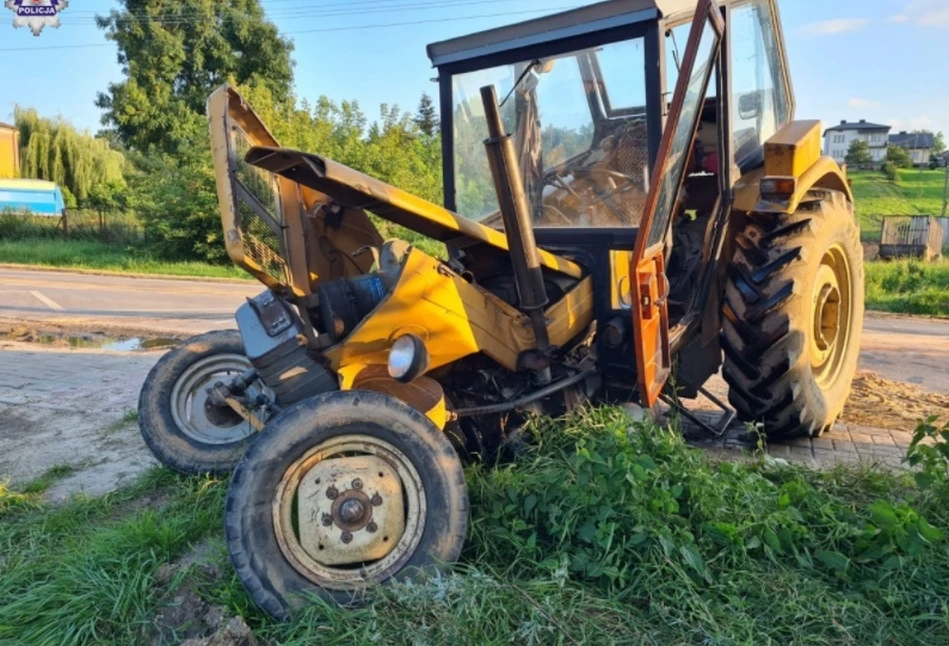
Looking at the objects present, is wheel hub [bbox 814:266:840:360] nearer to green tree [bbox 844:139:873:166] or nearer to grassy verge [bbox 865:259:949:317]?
grassy verge [bbox 865:259:949:317]

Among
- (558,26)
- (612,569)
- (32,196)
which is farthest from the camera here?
(32,196)

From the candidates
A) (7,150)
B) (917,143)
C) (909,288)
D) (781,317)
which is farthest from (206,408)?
(917,143)

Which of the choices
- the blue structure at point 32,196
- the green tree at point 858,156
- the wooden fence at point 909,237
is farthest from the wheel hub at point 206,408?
the green tree at point 858,156

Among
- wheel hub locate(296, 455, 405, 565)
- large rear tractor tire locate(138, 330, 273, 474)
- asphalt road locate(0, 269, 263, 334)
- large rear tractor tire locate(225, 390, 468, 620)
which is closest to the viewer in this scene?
large rear tractor tire locate(225, 390, 468, 620)

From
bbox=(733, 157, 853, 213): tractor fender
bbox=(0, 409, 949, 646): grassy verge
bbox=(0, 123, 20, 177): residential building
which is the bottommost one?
bbox=(0, 409, 949, 646): grassy verge

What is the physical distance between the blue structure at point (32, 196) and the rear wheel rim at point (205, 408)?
88.6ft

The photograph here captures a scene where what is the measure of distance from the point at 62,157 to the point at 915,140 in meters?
82.2

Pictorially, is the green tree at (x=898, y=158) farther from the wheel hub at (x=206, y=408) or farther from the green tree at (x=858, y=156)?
the wheel hub at (x=206, y=408)

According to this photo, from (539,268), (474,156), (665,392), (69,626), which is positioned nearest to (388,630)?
(69,626)

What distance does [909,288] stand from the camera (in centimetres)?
1305

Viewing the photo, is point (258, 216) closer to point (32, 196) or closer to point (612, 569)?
point (612, 569)

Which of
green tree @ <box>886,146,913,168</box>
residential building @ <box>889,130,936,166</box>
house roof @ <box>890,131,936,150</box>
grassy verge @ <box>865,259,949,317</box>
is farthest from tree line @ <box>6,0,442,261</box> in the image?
house roof @ <box>890,131,936,150</box>

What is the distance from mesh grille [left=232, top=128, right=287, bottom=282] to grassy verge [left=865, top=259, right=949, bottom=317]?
10939 mm

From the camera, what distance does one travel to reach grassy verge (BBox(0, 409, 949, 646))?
8.03 ft
